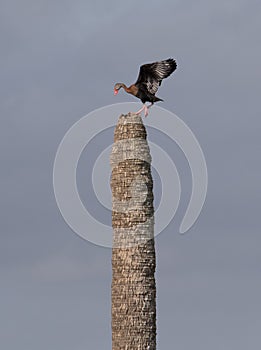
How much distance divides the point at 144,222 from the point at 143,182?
94 cm

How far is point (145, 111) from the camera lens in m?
14.7

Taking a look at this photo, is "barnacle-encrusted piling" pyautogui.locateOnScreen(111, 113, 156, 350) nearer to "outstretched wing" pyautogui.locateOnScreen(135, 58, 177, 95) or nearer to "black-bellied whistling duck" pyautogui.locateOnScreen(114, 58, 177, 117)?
"black-bellied whistling duck" pyautogui.locateOnScreen(114, 58, 177, 117)

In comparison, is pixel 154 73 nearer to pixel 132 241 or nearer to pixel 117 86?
pixel 117 86

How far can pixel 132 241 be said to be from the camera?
46.5 feet

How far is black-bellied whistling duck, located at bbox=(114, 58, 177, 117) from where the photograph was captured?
1457cm

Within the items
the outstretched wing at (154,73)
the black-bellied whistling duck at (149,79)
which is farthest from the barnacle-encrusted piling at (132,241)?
the outstretched wing at (154,73)

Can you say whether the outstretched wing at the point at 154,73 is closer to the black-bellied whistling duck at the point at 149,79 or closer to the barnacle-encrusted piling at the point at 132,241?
the black-bellied whistling duck at the point at 149,79

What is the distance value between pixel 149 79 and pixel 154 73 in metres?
0.19

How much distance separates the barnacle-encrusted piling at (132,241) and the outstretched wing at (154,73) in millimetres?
860

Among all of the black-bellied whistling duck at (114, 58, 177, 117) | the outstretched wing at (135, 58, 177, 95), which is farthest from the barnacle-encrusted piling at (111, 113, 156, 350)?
the outstretched wing at (135, 58, 177, 95)

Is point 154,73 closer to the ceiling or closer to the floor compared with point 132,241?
closer to the ceiling

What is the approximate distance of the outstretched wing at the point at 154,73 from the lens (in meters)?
14.6

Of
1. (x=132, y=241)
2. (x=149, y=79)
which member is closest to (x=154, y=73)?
(x=149, y=79)

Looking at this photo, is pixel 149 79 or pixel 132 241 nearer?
pixel 132 241
